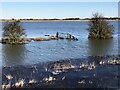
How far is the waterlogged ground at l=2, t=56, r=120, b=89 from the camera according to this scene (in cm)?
1955

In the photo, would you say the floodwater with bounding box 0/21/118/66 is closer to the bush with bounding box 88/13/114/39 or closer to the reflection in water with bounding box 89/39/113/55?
the reflection in water with bounding box 89/39/113/55

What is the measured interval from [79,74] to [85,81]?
2508mm

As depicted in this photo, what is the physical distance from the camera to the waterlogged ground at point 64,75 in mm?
19547

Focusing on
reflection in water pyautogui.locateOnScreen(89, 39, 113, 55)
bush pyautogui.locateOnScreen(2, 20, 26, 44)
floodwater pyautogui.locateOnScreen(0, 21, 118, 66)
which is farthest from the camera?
bush pyautogui.locateOnScreen(2, 20, 26, 44)

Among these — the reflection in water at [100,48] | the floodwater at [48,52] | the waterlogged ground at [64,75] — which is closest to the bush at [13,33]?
the floodwater at [48,52]

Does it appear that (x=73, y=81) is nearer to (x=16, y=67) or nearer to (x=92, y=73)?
(x=92, y=73)

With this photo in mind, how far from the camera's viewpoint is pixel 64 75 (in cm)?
2256

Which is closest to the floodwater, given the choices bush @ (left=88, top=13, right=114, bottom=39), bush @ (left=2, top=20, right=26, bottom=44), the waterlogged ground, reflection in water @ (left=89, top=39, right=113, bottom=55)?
reflection in water @ (left=89, top=39, right=113, bottom=55)

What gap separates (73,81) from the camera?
20.5 m

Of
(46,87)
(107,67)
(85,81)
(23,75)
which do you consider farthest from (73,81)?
(107,67)

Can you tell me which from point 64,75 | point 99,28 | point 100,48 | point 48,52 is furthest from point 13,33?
point 64,75

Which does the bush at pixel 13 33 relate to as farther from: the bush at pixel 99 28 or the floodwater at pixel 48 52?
the bush at pixel 99 28

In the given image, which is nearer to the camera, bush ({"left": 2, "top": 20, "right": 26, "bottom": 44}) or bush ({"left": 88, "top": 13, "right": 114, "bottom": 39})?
bush ({"left": 2, "top": 20, "right": 26, "bottom": 44})

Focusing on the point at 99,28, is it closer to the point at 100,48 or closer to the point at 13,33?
the point at 13,33
